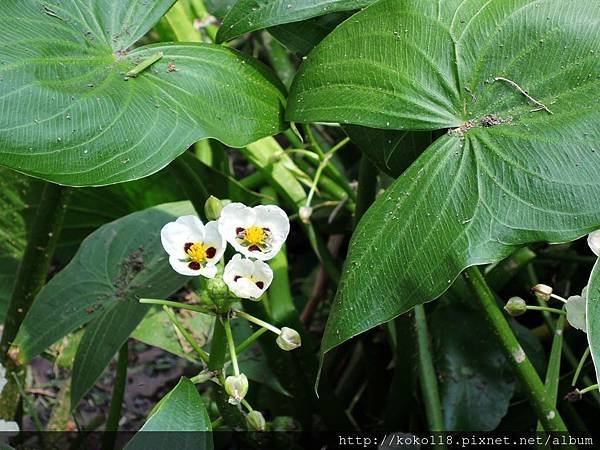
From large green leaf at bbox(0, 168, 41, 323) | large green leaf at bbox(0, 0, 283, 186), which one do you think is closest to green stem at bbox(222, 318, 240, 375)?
large green leaf at bbox(0, 0, 283, 186)

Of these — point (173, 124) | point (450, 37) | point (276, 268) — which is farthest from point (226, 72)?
point (276, 268)

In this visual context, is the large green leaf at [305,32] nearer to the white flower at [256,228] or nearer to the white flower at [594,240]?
the white flower at [256,228]

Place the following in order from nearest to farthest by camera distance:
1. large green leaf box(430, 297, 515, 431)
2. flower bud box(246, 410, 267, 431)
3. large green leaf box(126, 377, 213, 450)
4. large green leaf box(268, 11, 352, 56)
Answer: large green leaf box(126, 377, 213, 450)
flower bud box(246, 410, 267, 431)
large green leaf box(268, 11, 352, 56)
large green leaf box(430, 297, 515, 431)

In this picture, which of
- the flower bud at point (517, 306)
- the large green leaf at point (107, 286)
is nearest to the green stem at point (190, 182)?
the large green leaf at point (107, 286)

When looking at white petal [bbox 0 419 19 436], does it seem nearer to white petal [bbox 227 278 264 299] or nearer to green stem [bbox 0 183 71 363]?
green stem [bbox 0 183 71 363]

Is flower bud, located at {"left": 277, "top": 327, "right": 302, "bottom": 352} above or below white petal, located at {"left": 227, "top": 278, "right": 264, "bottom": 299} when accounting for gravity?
below

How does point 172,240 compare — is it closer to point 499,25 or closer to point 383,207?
point 383,207

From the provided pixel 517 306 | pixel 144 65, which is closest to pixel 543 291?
pixel 517 306

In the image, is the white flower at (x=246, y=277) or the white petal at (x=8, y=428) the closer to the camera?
the white flower at (x=246, y=277)

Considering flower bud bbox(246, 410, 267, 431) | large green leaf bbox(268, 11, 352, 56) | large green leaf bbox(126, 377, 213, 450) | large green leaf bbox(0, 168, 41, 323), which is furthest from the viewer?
large green leaf bbox(0, 168, 41, 323)

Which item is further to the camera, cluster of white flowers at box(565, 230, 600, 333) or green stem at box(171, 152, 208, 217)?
green stem at box(171, 152, 208, 217)
